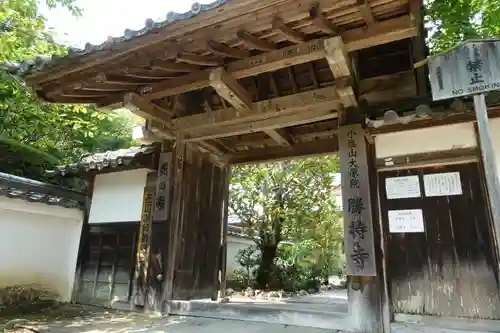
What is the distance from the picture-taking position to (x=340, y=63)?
157 inches

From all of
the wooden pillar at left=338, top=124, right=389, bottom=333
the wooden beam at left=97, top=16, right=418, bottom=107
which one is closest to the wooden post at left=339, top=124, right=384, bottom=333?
the wooden pillar at left=338, top=124, right=389, bottom=333

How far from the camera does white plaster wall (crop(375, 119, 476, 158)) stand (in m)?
4.23

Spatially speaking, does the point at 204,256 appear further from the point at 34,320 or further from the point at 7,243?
the point at 7,243

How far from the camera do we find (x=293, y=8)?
3.44 m

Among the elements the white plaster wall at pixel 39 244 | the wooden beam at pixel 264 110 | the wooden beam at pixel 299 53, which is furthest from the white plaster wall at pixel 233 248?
the wooden beam at pixel 299 53

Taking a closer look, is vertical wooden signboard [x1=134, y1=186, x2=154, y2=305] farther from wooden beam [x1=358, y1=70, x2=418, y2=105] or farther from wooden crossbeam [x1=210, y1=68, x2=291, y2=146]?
wooden beam [x1=358, y1=70, x2=418, y2=105]

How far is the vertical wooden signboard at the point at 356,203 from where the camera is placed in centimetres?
413

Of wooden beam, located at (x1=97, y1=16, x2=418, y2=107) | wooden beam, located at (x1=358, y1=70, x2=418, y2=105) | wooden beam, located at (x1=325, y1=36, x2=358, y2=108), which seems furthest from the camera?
wooden beam, located at (x1=358, y1=70, x2=418, y2=105)

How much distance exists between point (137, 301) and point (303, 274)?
6642 mm

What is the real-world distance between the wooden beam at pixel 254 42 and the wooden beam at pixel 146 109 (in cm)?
210

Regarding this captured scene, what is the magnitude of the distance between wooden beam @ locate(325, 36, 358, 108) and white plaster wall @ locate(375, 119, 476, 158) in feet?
2.33

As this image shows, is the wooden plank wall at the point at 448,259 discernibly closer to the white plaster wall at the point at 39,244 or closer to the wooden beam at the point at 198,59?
the wooden beam at the point at 198,59

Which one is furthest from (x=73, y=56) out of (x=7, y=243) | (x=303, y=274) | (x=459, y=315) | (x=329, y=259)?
(x=329, y=259)

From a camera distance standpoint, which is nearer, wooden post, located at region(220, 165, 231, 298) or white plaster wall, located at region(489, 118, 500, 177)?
white plaster wall, located at region(489, 118, 500, 177)
